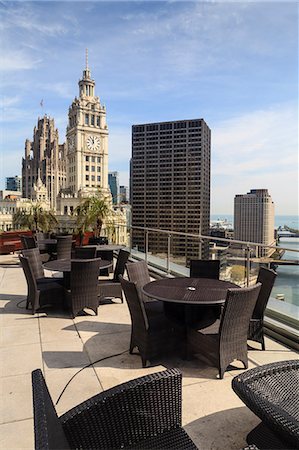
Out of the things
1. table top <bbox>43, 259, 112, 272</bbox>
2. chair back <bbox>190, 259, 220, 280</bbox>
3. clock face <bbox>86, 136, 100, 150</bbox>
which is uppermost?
clock face <bbox>86, 136, 100, 150</bbox>

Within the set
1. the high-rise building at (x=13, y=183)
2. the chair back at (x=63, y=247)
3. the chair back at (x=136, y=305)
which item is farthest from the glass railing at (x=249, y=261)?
the high-rise building at (x=13, y=183)

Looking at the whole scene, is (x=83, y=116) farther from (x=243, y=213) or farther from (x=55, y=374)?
(x=55, y=374)

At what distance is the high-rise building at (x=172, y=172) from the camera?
2208cm

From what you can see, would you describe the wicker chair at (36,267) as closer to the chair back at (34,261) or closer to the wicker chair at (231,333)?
the chair back at (34,261)

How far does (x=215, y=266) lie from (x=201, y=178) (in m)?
34.1

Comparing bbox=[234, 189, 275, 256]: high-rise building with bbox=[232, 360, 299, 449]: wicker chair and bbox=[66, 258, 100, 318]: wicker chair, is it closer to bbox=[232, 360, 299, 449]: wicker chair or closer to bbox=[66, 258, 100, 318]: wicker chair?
bbox=[232, 360, 299, 449]: wicker chair

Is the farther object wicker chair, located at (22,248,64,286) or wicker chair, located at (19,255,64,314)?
wicker chair, located at (22,248,64,286)

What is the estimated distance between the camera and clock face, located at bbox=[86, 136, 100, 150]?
85.3m

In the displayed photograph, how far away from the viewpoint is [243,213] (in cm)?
1374

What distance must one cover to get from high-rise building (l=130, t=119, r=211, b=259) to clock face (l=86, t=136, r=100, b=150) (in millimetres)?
45237

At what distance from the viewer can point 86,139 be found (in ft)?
278

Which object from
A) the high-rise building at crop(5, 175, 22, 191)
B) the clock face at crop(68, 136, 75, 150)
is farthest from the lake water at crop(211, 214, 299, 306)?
the high-rise building at crop(5, 175, 22, 191)

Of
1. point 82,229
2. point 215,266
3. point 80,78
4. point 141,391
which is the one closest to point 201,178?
point 82,229

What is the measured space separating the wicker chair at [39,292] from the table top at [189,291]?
6.48ft
